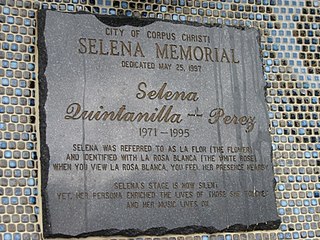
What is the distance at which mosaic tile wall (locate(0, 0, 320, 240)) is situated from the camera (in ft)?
8.33

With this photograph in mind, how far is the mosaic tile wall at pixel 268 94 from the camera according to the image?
2539mm

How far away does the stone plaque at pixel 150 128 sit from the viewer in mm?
2590

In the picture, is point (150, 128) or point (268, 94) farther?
point (268, 94)

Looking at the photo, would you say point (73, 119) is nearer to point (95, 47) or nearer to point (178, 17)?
point (95, 47)

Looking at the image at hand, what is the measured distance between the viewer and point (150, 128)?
272 centimetres

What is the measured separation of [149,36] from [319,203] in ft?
2.87

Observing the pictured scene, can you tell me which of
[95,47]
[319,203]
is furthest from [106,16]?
[319,203]

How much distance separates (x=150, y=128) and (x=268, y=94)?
0.50 metres

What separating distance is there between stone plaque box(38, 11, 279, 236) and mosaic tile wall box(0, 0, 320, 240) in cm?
4

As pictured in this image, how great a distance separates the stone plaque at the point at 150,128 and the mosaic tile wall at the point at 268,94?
0.04 metres

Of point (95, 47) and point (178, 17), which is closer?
point (95, 47)

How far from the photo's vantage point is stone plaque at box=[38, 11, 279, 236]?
259 centimetres

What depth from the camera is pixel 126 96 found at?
2711mm

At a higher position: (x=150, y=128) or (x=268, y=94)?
(x=268, y=94)
